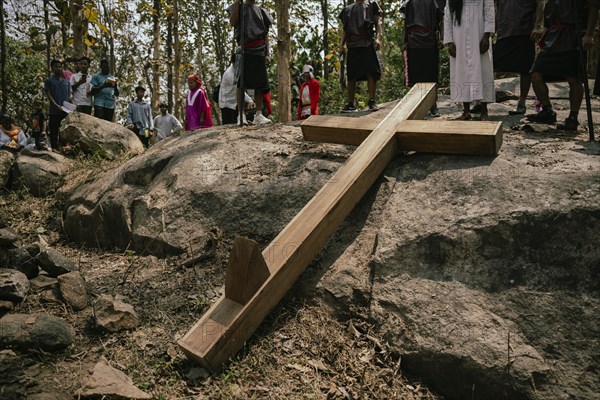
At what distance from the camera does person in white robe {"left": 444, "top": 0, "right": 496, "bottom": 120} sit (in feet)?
17.6

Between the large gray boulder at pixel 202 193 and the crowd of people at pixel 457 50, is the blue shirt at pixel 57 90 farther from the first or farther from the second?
the large gray boulder at pixel 202 193

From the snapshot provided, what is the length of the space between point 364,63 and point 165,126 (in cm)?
565

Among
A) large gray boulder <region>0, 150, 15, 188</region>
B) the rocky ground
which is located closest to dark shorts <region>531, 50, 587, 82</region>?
the rocky ground

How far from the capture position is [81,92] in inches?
396

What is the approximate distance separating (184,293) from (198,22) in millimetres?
21781

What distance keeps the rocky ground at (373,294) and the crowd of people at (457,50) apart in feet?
3.91

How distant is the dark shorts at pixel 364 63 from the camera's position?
6.73m

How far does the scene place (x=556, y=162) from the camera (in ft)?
11.8

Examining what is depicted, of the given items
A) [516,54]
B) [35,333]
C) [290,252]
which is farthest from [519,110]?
[35,333]

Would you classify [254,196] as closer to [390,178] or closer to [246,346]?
[390,178]

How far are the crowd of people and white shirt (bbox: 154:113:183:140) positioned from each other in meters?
2.16

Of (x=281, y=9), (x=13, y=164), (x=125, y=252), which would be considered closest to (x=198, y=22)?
(x=281, y=9)

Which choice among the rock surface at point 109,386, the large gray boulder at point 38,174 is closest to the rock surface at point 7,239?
the rock surface at point 109,386

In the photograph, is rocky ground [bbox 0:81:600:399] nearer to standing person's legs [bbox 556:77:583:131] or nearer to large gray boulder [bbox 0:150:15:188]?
standing person's legs [bbox 556:77:583:131]
